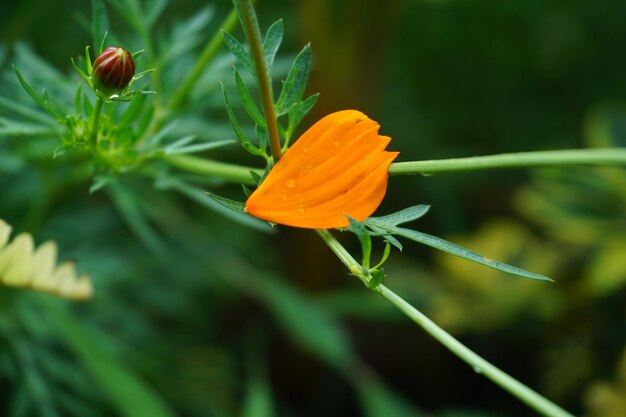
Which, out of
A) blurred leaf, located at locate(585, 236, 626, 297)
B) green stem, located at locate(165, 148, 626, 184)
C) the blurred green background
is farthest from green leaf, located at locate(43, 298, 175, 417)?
blurred leaf, located at locate(585, 236, 626, 297)

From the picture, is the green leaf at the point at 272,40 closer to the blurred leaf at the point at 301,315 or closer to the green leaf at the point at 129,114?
the green leaf at the point at 129,114

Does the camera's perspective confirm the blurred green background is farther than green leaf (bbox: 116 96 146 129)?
Yes

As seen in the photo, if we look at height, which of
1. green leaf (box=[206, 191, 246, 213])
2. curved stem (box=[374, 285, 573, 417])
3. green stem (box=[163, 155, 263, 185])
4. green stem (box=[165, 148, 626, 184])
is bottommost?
curved stem (box=[374, 285, 573, 417])

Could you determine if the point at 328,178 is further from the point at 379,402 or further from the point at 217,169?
the point at 379,402

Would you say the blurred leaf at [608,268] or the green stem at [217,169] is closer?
the green stem at [217,169]

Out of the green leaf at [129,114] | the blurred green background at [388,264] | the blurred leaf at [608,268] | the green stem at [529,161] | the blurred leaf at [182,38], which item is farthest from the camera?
the blurred leaf at [608,268]

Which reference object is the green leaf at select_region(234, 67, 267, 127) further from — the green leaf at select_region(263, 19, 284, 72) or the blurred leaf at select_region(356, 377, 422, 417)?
the blurred leaf at select_region(356, 377, 422, 417)

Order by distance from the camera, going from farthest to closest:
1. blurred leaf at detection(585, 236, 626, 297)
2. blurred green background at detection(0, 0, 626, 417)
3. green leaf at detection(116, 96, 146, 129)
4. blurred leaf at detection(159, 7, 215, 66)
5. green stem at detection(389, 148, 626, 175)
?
blurred leaf at detection(585, 236, 626, 297) → blurred green background at detection(0, 0, 626, 417) → blurred leaf at detection(159, 7, 215, 66) → green leaf at detection(116, 96, 146, 129) → green stem at detection(389, 148, 626, 175)

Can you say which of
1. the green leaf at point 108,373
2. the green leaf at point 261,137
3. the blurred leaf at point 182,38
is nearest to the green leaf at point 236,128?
the green leaf at point 261,137
